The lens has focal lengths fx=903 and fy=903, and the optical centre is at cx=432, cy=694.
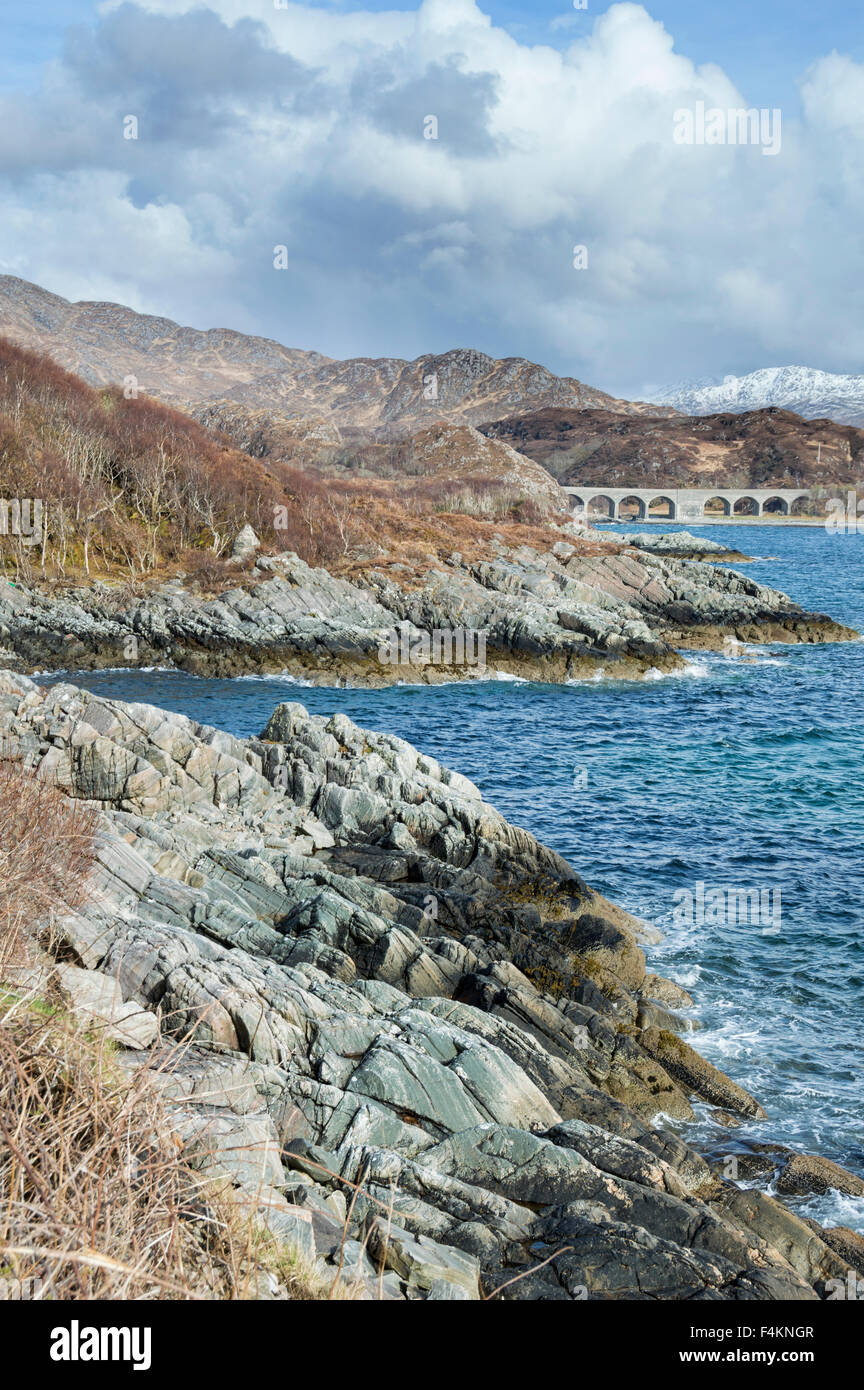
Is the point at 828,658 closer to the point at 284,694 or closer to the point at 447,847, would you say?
the point at 284,694

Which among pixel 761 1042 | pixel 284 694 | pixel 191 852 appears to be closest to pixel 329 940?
pixel 191 852

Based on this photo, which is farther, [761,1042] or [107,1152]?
[761,1042]

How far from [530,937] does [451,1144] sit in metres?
8.15

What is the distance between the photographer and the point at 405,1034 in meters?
11.8

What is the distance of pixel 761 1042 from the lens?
1650cm

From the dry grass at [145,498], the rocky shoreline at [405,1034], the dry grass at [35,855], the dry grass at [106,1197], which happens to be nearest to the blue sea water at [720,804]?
the rocky shoreline at [405,1034]

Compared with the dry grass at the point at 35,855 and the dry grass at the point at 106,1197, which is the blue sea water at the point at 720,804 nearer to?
the dry grass at the point at 35,855

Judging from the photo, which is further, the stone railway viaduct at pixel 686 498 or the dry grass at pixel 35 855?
the stone railway viaduct at pixel 686 498

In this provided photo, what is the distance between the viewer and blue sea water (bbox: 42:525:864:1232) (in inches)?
634

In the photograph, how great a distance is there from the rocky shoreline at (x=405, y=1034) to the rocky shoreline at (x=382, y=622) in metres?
26.5

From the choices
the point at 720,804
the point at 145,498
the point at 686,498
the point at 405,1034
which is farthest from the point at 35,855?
the point at 686,498

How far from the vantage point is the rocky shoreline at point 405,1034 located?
8406 millimetres
